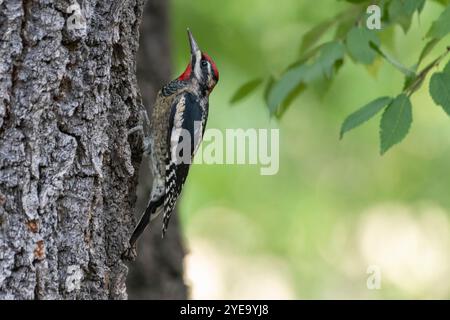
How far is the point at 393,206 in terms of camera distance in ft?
27.0

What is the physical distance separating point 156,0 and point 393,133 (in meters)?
2.78

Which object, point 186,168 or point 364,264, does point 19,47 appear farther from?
point 364,264

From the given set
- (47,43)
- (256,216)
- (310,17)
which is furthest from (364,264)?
(47,43)

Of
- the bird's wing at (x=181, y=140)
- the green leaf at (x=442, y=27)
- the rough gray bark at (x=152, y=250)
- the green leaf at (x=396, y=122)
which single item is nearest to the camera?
the green leaf at (x=442, y=27)

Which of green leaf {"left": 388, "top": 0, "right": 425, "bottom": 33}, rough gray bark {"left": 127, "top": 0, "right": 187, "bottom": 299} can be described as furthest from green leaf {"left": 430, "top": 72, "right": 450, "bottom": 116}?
rough gray bark {"left": 127, "top": 0, "right": 187, "bottom": 299}

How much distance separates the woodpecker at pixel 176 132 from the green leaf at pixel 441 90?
158 cm

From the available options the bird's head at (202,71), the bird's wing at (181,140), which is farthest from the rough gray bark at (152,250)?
the bird's wing at (181,140)

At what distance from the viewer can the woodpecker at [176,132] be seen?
421 centimetres

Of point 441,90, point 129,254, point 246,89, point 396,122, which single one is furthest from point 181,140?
point 441,90

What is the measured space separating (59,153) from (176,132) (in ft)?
5.19

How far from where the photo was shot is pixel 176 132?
439 cm

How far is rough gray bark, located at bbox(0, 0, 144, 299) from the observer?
2746mm

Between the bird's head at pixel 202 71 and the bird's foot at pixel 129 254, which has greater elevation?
the bird's head at pixel 202 71

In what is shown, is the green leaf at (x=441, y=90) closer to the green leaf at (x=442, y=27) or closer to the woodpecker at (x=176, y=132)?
the green leaf at (x=442, y=27)
